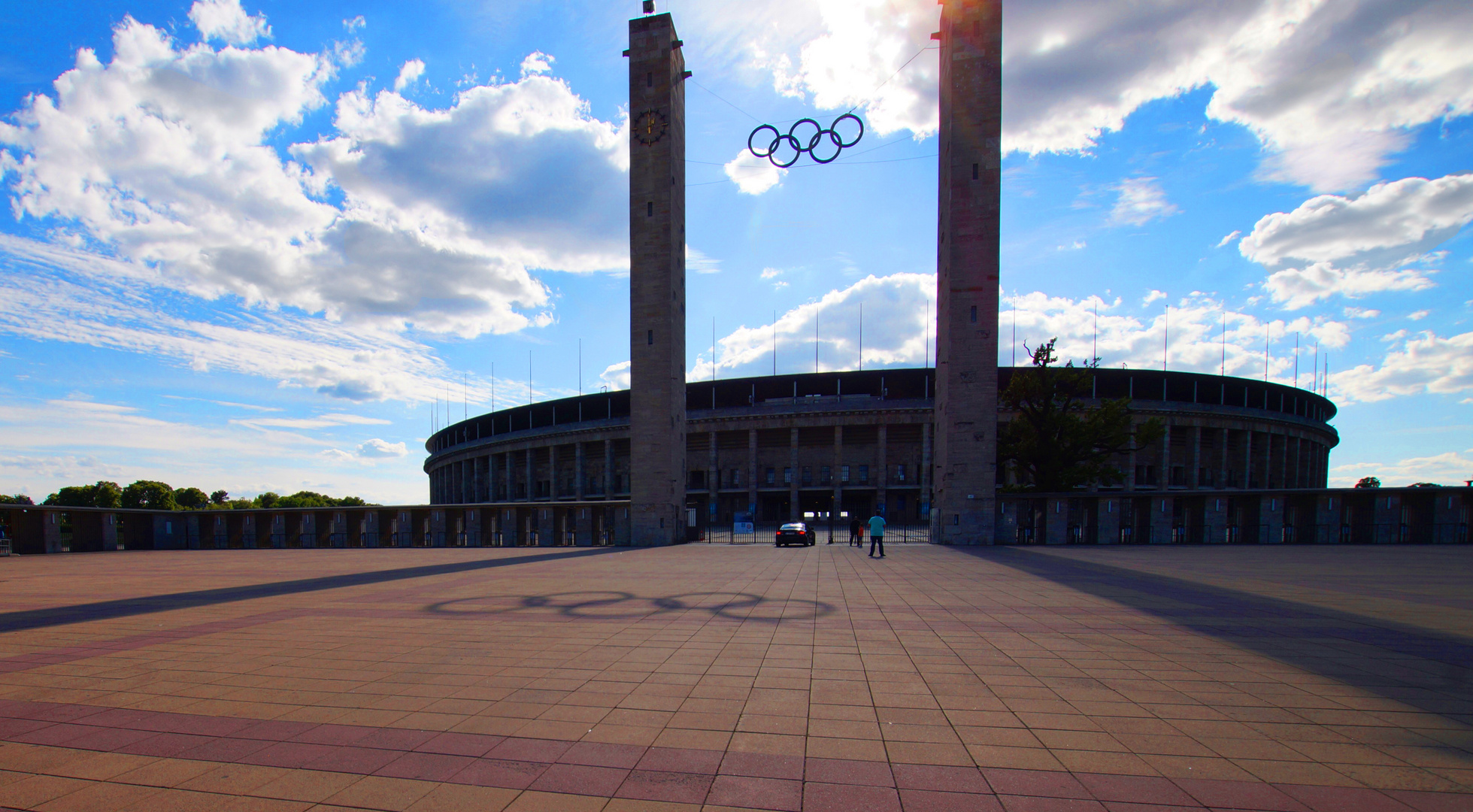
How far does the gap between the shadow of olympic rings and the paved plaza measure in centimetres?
11

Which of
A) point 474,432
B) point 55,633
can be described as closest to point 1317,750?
point 55,633

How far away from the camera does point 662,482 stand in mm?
36500

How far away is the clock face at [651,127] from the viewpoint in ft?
125

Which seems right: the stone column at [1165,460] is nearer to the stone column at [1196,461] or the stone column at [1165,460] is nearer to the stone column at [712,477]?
the stone column at [1196,461]

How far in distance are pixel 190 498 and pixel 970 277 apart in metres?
135

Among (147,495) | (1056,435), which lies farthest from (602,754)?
(147,495)

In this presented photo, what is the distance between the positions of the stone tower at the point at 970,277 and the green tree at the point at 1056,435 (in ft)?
25.6

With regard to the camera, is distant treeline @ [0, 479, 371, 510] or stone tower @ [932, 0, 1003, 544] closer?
stone tower @ [932, 0, 1003, 544]

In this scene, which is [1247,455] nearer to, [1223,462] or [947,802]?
[1223,462]

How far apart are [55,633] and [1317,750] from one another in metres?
16.8

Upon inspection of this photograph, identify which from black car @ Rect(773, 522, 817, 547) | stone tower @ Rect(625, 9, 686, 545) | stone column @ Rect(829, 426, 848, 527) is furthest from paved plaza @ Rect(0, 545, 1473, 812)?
stone column @ Rect(829, 426, 848, 527)

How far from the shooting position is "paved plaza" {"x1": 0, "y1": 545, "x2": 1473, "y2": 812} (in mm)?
4652

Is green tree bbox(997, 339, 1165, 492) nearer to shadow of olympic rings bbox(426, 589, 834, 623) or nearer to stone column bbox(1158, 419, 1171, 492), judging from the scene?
stone column bbox(1158, 419, 1171, 492)

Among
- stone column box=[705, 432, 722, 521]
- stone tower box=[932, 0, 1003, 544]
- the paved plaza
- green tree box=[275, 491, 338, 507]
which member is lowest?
green tree box=[275, 491, 338, 507]
